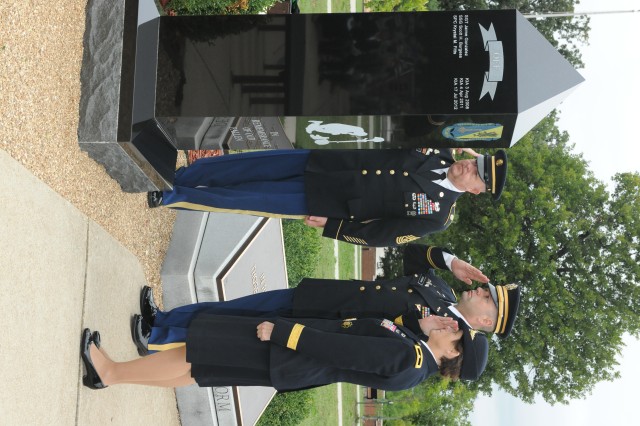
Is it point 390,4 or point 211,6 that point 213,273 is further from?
point 390,4

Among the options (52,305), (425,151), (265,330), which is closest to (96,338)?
(52,305)

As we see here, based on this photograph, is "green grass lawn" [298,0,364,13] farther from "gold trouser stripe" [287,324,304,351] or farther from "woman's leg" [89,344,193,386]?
"gold trouser stripe" [287,324,304,351]

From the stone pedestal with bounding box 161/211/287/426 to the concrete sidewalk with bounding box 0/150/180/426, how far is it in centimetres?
106

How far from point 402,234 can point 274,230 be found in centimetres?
333

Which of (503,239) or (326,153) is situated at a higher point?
(326,153)

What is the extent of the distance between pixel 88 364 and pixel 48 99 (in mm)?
1915

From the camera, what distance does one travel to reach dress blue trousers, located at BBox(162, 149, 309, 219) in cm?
599

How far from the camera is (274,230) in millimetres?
8836

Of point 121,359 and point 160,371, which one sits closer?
point 160,371

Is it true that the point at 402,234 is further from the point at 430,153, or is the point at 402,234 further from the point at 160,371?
the point at 160,371

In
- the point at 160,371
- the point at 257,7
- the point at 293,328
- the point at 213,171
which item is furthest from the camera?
the point at 257,7

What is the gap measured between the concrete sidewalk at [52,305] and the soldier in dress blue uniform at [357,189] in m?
1.07

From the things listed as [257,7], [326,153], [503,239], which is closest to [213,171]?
→ [326,153]

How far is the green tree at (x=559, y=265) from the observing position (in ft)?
52.9
